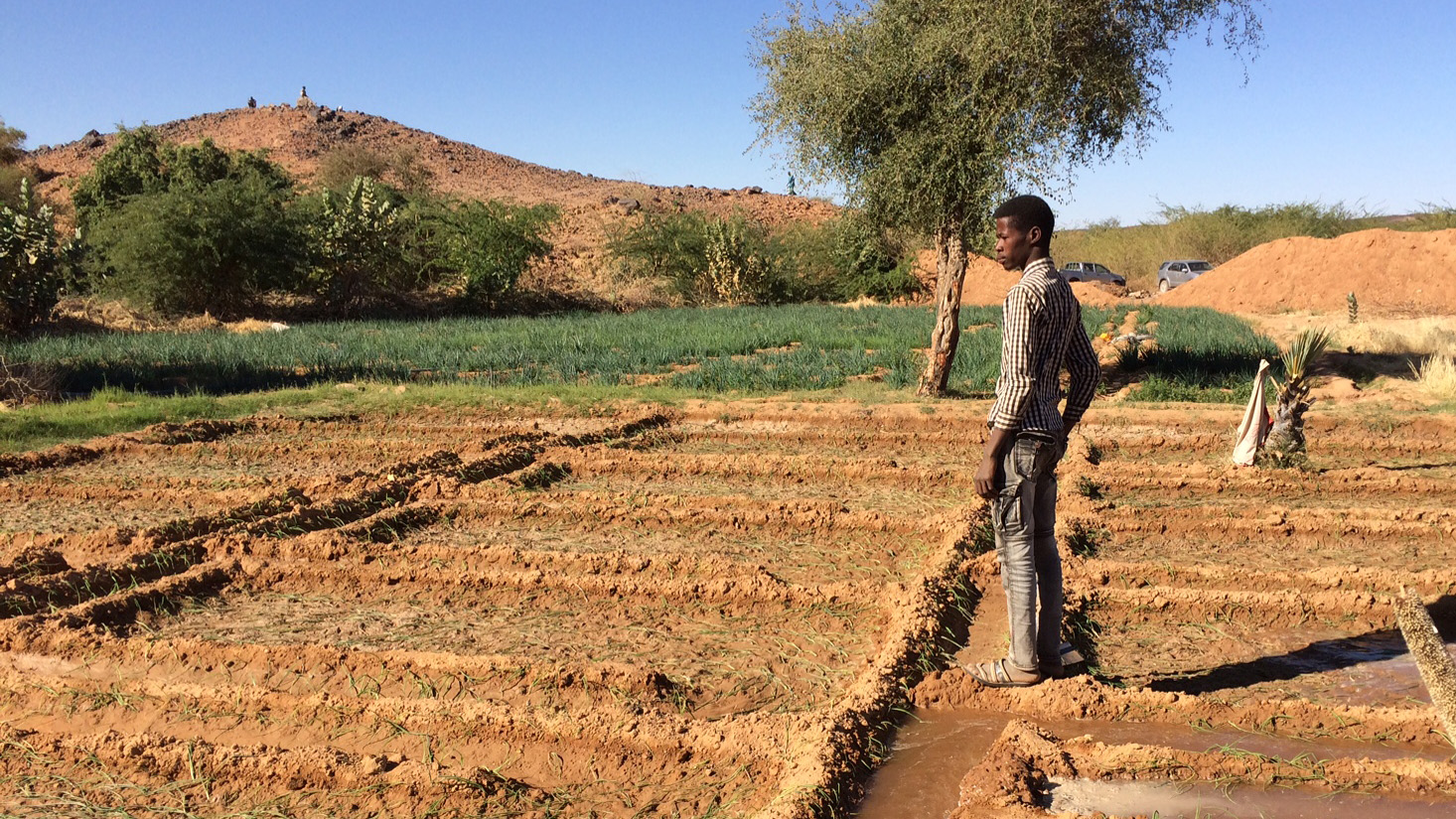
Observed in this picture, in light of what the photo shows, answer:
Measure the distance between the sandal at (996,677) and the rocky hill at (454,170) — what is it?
122ft

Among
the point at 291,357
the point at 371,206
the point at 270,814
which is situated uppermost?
the point at 371,206

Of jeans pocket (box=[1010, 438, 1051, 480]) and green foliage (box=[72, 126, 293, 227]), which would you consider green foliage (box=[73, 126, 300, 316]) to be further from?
jeans pocket (box=[1010, 438, 1051, 480])

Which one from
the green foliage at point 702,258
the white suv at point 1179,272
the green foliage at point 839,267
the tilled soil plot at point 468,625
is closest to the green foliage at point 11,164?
the green foliage at point 702,258

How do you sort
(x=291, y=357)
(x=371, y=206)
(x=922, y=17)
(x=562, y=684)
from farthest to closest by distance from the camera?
1. (x=371, y=206)
2. (x=291, y=357)
3. (x=922, y=17)
4. (x=562, y=684)

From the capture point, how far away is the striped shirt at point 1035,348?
3867mm

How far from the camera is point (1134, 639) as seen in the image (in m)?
5.07

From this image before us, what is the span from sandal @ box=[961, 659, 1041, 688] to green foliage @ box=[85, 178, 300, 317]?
22.8m

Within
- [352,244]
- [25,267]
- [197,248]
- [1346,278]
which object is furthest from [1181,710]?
[1346,278]

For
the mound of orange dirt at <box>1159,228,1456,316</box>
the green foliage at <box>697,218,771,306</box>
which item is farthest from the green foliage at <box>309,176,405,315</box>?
the mound of orange dirt at <box>1159,228,1456,316</box>

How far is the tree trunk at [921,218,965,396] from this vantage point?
11.9m

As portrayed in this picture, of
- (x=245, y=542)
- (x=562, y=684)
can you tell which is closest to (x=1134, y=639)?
(x=562, y=684)

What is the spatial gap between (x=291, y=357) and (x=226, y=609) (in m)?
11.0

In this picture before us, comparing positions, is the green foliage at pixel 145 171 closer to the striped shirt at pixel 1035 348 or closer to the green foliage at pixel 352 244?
the green foliage at pixel 352 244

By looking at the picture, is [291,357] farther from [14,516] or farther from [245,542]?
[245,542]
